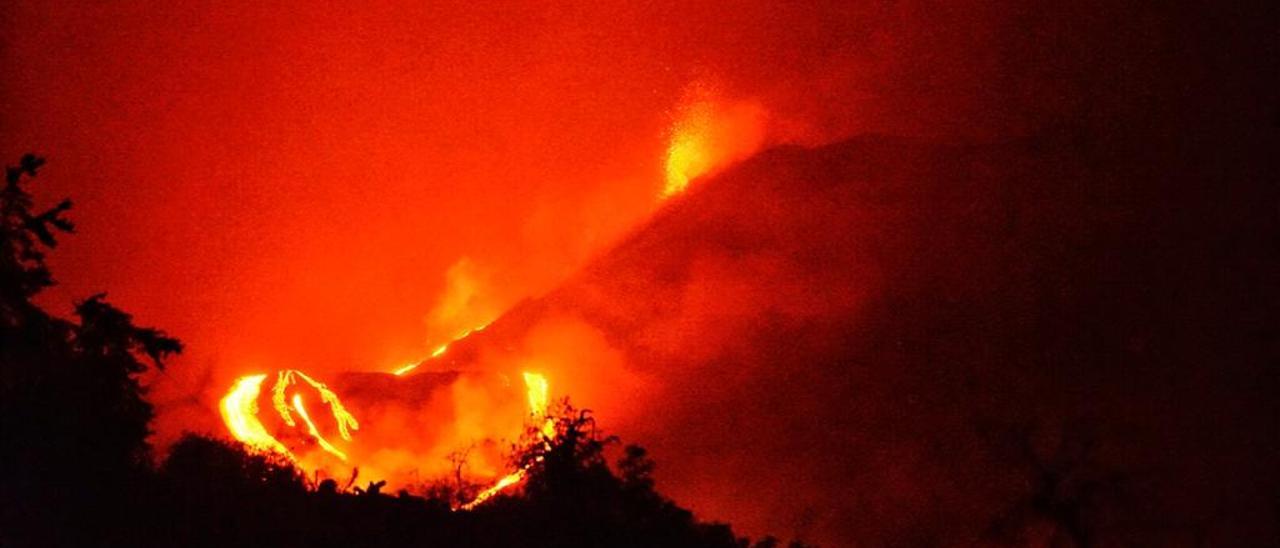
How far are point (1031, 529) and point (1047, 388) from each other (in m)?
9.20

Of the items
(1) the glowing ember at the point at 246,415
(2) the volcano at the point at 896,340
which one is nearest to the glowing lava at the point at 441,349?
(2) the volcano at the point at 896,340

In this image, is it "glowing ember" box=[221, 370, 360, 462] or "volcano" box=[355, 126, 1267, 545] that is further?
"volcano" box=[355, 126, 1267, 545]

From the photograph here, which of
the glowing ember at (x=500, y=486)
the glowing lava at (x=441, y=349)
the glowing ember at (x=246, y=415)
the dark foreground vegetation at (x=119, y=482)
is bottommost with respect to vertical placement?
the dark foreground vegetation at (x=119, y=482)

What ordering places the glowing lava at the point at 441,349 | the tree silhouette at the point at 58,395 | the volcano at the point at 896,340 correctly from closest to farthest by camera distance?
1. the tree silhouette at the point at 58,395
2. the volcano at the point at 896,340
3. the glowing lava at the point at 441,349

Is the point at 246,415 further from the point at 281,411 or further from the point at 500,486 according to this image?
the point at 500,486

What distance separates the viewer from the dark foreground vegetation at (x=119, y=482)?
11562mm

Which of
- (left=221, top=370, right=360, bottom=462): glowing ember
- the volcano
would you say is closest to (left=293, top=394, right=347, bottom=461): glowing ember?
(left=221, top=370, right=360, bottom=462): glowing ember

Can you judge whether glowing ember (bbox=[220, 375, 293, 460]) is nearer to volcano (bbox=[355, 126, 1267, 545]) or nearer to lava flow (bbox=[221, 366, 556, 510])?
lava flow (bbox=[221, 366, 556, 510])

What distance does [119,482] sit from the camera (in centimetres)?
1306

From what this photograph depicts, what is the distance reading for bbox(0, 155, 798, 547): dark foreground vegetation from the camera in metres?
11.6

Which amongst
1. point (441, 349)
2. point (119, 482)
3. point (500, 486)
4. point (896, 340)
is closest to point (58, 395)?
point (119, 482)

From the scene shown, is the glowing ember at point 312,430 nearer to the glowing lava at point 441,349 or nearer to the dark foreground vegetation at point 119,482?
the glowing lava at point 441,349

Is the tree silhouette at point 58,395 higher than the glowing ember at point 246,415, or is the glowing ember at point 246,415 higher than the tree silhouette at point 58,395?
the glowing ember at point 246,415

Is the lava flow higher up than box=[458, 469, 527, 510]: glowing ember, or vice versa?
the lava flow
